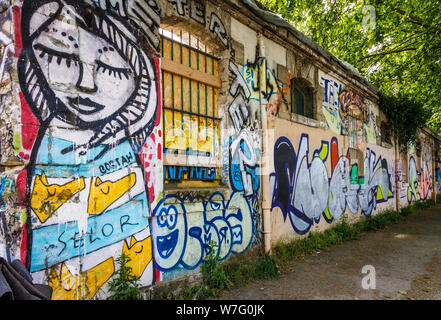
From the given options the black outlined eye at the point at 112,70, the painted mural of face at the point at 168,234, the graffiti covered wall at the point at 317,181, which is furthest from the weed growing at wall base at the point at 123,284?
the graffiti covered wall at the point at 317,181

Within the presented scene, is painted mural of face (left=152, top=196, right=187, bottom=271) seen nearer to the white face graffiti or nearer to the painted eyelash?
the white face graffiti

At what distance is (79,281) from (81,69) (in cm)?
201

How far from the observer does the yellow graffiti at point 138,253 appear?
10.8ft

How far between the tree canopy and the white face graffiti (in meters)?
7.46

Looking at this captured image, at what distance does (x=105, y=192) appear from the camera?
10.2ft

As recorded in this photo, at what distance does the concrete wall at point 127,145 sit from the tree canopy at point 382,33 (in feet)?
13.7

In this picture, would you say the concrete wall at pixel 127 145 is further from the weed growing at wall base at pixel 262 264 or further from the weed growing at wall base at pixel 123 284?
the weed growing at wall base at pixel 262 264

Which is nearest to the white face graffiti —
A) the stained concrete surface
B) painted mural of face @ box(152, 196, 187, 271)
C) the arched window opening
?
painted mural of face @ box(152, 196, 187, 271)

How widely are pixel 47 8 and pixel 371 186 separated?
9846 millimetres

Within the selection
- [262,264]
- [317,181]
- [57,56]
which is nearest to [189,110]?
[57,56]

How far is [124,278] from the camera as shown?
123 inches

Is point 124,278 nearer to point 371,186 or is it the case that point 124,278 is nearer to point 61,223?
point 61,223

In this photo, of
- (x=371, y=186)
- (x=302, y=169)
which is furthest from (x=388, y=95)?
(x=302, y=169)

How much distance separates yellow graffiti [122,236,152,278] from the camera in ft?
10.8
